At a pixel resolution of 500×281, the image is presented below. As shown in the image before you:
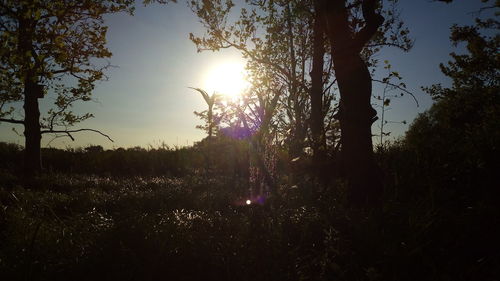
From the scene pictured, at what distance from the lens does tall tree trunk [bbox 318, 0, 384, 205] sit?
18.7ft

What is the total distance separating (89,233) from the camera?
4277 mm

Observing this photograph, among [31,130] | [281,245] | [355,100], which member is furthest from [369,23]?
[31,130]

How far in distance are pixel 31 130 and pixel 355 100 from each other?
460 inches

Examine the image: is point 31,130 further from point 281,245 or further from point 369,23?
point 369,23

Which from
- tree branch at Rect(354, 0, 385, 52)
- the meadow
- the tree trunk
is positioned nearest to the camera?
the meadow

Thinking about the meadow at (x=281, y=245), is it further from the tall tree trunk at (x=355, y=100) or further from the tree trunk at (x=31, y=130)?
the tree trunk at (x=31, y=130)

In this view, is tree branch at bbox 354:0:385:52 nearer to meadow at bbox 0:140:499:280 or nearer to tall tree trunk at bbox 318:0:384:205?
tall tree trunk at bbox 318:0:384:205

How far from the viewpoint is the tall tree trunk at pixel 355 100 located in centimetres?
571

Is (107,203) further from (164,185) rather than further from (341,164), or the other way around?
(341,164)

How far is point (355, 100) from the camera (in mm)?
5945

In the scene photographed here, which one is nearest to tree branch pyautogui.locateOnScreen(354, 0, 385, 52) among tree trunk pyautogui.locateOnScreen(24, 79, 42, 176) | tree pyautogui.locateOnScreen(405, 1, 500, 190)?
tree pyautogui.locateOnScreen(405, 1, 500, 190)

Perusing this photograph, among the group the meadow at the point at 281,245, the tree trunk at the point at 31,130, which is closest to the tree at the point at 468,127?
the meadow at the point at 281,245

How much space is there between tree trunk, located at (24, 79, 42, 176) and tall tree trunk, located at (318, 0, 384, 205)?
11.2 meters

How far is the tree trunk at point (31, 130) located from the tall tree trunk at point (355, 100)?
1122cm
